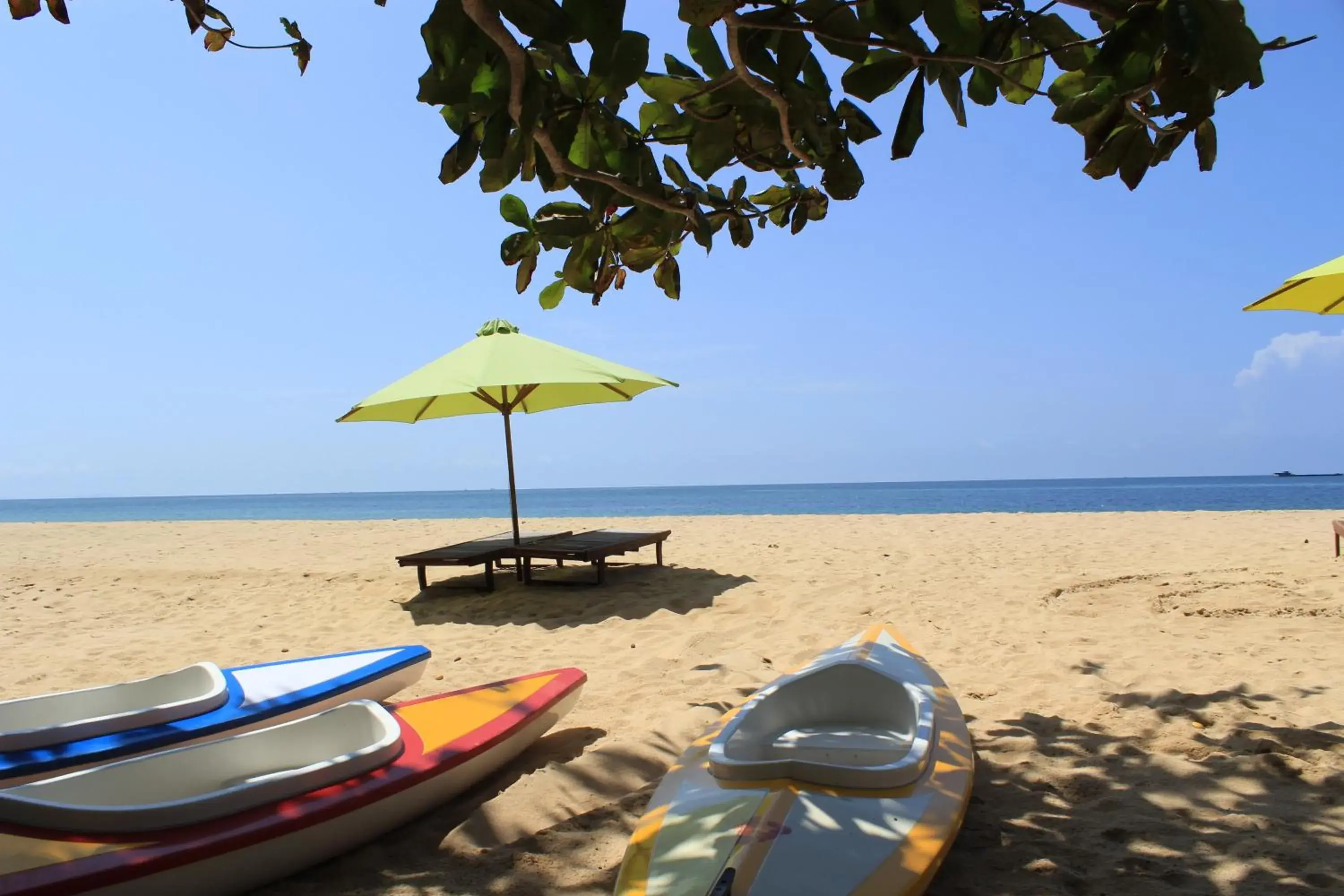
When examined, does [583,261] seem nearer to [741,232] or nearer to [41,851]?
[741,232]

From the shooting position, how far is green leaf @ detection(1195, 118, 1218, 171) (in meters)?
2.17

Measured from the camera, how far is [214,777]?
9.14 ft

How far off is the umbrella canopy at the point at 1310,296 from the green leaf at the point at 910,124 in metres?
4.65

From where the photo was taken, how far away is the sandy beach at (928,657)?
2449 millimetres

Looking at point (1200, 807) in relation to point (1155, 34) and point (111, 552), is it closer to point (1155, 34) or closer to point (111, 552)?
point (1155, 34)

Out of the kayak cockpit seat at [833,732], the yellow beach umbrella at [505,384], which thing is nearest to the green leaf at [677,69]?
the kayak cockpit seat at [833,732]

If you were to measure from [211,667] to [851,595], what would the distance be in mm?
4378

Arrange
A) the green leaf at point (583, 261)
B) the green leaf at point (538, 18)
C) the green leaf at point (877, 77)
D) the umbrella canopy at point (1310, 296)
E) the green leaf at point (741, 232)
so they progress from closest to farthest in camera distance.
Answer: the green leaf at point (538, 18)
the green leaf at point (877, 77)
the green leaf at point (583, 261)
the green leaf at point (741, 232)
the umbrella canopy at point (1310, 296)

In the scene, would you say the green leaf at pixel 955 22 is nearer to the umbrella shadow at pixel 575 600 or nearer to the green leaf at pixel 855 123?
the green leaf at pixel 855 123

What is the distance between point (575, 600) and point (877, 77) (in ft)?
16.7

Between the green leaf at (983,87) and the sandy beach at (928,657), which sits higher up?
the green leaf at (983,87)

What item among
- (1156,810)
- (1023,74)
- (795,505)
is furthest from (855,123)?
(795,505)

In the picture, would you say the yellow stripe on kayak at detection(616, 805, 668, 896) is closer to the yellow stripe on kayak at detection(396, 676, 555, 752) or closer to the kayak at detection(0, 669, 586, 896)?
the kayak at detection(0, 669, 586, 896)

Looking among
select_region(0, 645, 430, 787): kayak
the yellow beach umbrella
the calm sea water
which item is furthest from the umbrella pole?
the calm sea water
